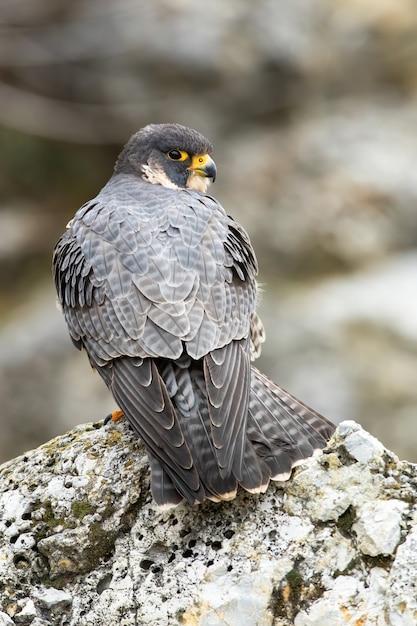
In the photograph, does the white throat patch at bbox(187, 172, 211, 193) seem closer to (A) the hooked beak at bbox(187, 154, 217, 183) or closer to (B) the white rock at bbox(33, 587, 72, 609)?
(A) the hooked beak at bbox(187, 154, 217, 183)

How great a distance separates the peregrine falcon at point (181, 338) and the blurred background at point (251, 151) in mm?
4366

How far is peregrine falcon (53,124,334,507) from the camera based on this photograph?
304 cm

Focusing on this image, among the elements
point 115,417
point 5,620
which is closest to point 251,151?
point 115,417

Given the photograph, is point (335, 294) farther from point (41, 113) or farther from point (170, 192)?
point (170, 192)

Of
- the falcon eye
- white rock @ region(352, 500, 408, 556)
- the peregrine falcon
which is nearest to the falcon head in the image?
the falcon eye

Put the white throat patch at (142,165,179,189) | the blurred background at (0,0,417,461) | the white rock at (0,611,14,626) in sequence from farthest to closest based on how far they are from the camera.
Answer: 1. the blurred background at (0,0,417,461)
2. the white throat patch at (142,165,179,189)
3. the white rock at (0,611,14,626)

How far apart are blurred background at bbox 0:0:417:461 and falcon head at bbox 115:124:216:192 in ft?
11.7

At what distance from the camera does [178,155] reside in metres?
4.86

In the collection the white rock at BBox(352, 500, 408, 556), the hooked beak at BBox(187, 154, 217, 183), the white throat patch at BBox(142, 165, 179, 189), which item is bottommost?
the white rock at BBox(352, 500, 408, 556)

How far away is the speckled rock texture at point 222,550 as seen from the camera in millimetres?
2748

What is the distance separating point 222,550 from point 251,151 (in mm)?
7151

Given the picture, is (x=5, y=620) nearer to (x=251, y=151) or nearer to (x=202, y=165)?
(x=202, y=165)

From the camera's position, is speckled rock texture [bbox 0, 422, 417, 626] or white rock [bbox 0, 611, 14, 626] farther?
white rock [bbox 0, 611, 14, 626]

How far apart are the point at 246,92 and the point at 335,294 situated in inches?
97.4
